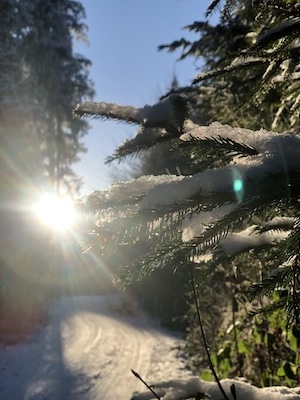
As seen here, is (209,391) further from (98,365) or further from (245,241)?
(98,365)

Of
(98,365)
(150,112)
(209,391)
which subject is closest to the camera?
(150,112)

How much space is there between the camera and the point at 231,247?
55.7 inches

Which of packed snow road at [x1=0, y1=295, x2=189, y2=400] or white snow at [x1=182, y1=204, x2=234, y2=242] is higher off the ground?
white snow at [x1=182, y1=204, x2=234, y2=242]

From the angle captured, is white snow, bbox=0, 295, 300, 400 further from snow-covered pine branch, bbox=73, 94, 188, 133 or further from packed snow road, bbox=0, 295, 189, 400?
snow-covered pine branch, bbox=73, 94, 188, 133

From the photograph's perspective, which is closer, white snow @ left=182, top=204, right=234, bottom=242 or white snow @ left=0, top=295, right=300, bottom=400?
white snow @ left=182, top=204, right=234, bottom=242

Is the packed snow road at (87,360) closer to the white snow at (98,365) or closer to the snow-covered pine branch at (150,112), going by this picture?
the white snow at (98,365)

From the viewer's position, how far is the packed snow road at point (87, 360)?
6676 millimetres

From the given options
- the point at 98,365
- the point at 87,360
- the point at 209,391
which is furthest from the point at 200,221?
the point at 87,360

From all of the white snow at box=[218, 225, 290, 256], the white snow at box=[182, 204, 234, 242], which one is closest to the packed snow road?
the white snow at box=[218, 225, 290, 256]

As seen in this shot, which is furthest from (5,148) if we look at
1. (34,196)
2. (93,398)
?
(93,398)

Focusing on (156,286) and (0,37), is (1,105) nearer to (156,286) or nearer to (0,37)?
(0,37)

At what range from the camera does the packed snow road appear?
21.9 feet

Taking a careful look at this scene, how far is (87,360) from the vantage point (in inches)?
344

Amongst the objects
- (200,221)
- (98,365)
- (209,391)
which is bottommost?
(98,365)
